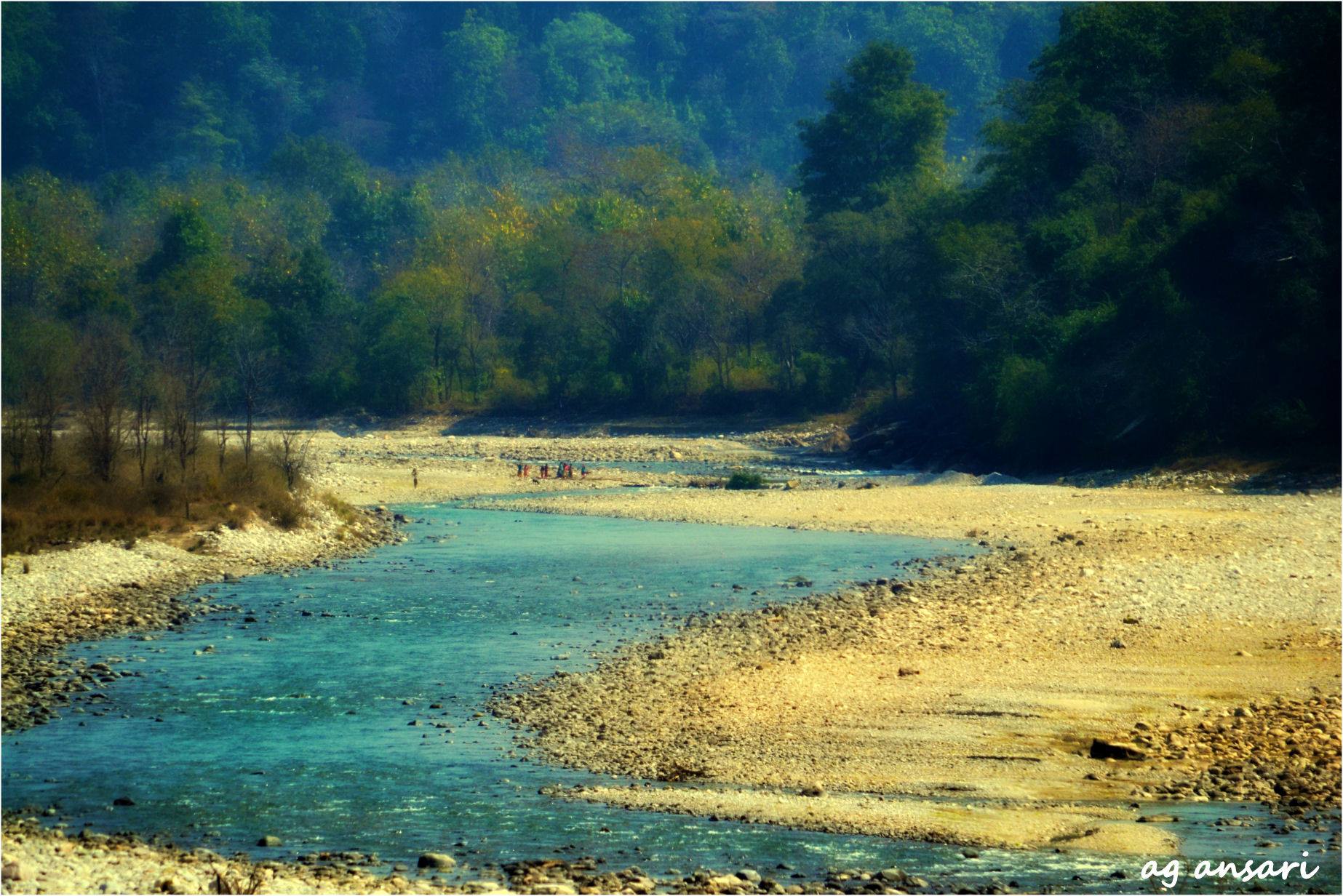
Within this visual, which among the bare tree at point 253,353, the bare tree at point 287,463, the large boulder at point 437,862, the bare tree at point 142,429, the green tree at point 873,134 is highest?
the green tree at point 873,134

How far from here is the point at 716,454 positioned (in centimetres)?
5841

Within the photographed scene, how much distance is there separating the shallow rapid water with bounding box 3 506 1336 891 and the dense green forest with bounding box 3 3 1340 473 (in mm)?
8809

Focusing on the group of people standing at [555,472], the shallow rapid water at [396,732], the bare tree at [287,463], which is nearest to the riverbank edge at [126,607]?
the shallow rapid water at [396,732]

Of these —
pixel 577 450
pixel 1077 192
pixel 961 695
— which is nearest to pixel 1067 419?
pixel 1077 192

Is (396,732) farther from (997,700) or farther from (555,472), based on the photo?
(555,472)

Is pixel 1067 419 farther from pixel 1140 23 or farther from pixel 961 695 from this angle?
pixel 961 695

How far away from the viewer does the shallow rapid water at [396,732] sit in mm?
12305

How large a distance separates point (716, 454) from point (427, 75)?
280 ft

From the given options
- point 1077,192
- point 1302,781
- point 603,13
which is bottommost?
point 1302,781

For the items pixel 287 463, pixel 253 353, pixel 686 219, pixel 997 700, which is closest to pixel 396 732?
pixel 997 700

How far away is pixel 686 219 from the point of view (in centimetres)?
7550

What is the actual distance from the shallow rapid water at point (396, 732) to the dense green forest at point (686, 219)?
8.81m

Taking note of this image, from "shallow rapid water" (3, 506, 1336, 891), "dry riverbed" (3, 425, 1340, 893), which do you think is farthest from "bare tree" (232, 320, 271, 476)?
"shallow rapid water" (3, 506, 1336, 891)

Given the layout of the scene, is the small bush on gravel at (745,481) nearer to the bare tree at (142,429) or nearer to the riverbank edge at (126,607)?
the riverbank edge at (126,607)
